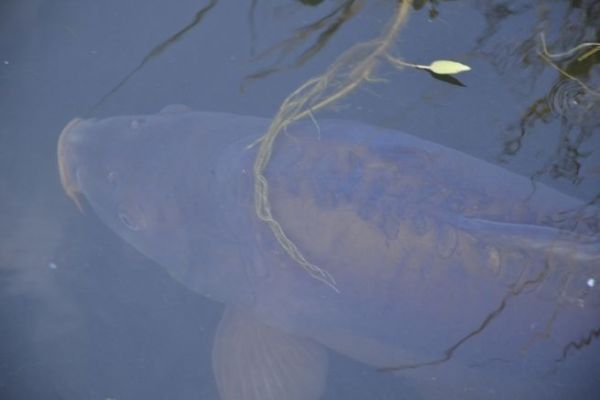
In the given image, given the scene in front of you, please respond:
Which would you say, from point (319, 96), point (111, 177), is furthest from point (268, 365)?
point (319, 96)

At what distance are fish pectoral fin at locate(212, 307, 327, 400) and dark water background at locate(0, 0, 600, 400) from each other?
245 mm

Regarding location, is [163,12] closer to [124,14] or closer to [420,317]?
[124,14]

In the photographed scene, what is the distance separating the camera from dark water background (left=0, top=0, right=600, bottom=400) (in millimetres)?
3203

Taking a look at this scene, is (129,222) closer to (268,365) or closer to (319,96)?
(268,365)

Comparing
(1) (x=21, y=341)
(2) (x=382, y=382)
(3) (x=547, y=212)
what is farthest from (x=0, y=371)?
(3) (x=547, y=212)

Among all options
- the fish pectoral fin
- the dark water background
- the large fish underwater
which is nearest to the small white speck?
the large fish underwater

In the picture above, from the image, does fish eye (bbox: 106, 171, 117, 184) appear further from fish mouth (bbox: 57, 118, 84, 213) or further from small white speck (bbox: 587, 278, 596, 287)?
small white speck (bbox: 587, 278, 596, 287)

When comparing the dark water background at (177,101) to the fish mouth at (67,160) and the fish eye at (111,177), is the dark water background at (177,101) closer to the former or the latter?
the fish mouth at (67,160)

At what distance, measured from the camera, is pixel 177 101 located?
3748mm

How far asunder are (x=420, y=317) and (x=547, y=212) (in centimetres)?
72

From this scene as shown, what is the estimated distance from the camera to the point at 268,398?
3061 millimetres

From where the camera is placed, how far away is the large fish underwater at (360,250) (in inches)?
95.3

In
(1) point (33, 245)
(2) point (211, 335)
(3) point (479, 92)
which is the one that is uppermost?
(1) point (33, 245)

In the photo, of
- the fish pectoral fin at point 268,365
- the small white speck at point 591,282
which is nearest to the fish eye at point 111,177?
the fish pectoral fin at point 268,365
